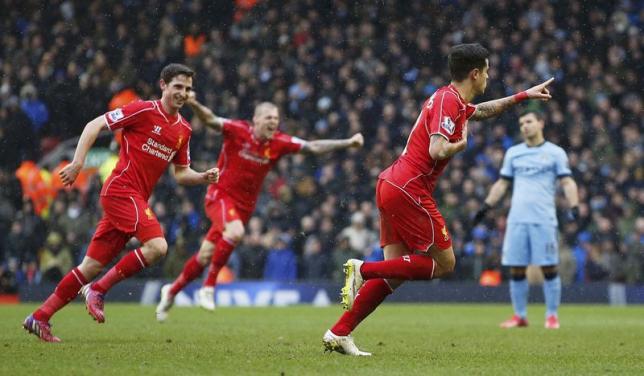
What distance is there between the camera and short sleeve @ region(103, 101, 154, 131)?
9.45m

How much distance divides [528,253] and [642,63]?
1294 cm

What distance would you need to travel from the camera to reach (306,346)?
9359 millimetres

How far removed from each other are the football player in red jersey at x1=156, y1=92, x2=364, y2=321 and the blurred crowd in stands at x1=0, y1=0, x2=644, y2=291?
23.2 feet

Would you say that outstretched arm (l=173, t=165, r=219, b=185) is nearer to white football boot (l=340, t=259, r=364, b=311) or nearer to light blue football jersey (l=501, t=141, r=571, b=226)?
white football boot (l=340, t=259, r=364, b=311)

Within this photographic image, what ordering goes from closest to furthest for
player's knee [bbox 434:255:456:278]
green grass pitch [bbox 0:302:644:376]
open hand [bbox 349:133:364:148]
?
1. green grass pitch [bbox 0:302:644:376]
2. player's knee [bbox 434:255:456:278]
3. open hand [bbox 349:133:364:148]

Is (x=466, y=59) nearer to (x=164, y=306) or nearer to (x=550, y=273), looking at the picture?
(x=164, y=306)

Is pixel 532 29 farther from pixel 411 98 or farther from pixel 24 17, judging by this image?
pixel 24 17

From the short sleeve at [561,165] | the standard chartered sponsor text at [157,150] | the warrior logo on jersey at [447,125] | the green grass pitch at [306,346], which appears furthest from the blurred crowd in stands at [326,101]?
the warrior logo on jersey at [447,125]

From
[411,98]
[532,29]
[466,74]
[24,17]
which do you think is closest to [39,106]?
[24,17]

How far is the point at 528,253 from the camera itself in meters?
13.4

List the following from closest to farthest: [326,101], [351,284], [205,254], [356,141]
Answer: [351,284] → [356,141] → [205,254] → [326,101]

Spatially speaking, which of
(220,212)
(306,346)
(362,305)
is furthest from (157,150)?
(220,212)

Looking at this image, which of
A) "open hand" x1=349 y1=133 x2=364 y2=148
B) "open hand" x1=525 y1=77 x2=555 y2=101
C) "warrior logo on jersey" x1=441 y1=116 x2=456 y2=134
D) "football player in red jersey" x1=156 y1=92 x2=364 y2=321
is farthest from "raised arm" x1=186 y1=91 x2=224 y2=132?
"warrior logo on jersey" x1=441 y1=116 x2=456 y2=134

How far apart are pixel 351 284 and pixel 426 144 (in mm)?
1218
